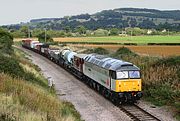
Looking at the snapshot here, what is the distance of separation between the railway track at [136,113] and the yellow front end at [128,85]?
107 centimetres

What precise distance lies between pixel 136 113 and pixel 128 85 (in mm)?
2972

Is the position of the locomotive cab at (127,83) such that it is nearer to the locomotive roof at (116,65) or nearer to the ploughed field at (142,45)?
the locomotive roof at (116,65)

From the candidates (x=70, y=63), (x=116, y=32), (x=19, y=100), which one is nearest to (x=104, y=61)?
(x=19, y=100)

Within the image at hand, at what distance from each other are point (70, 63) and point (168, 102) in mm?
24028

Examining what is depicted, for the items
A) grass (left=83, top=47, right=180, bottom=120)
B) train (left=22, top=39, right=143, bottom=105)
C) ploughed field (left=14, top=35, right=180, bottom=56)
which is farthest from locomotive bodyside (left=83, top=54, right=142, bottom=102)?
ploughed field (left=14, top=35, right=180, bottom=56)

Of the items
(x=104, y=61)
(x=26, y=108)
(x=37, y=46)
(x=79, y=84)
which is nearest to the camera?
(x=26, y=108)

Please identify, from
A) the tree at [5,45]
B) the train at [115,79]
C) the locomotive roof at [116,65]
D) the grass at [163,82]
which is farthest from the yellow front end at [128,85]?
the tree at [5,45]

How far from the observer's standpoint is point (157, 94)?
26.2 m

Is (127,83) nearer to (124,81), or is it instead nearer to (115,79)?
(124,81)

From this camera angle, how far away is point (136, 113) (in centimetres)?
2205

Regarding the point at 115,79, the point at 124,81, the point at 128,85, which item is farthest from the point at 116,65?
the point at 128,85

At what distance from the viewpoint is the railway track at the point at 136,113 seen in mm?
20361

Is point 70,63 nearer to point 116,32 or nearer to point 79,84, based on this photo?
point 79,84

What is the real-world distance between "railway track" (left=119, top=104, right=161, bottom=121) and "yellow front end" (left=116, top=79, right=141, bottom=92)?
1.07m
